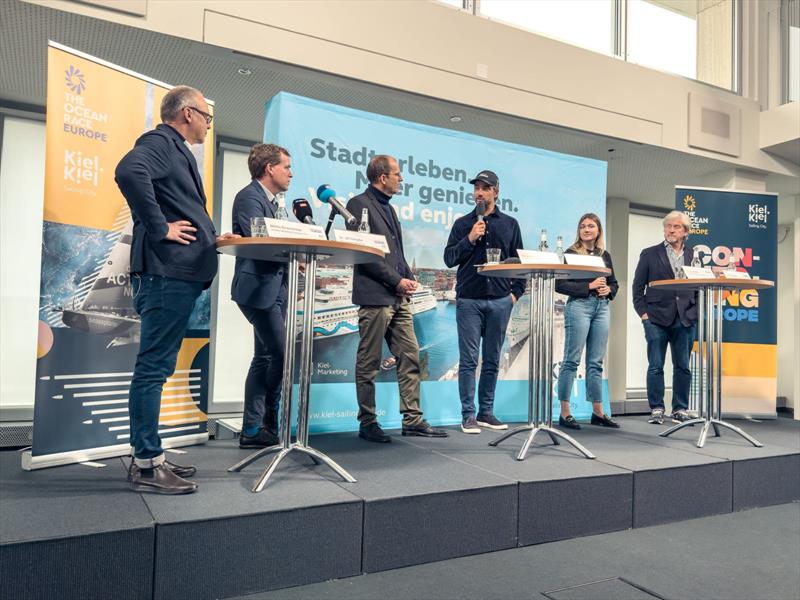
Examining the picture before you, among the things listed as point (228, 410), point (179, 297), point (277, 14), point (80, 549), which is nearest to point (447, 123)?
point (277, 14)

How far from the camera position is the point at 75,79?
104 inches

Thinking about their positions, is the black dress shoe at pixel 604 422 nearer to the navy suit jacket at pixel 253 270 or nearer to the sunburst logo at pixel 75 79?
the navy suit jacket at pixel 253 270

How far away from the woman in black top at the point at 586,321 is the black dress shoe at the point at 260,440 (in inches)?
76.9

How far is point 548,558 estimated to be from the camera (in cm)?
222

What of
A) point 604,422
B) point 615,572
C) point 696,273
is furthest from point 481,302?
point 615,572

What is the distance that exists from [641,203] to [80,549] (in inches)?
285

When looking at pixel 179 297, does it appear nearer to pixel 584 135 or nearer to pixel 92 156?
pixel 92 156

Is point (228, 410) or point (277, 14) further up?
point (277, 14)

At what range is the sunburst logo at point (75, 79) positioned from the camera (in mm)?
2607

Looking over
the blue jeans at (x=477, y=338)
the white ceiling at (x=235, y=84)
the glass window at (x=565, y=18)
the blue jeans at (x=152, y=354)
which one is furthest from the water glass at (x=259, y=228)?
the glass window at (x=565, y=18)

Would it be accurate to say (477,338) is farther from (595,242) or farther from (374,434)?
(595,242)

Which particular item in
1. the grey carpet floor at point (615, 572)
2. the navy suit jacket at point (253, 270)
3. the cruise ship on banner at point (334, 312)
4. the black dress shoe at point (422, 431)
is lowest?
the grey carpet floor at point (615, 572)

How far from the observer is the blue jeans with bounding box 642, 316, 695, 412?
4.21 meters

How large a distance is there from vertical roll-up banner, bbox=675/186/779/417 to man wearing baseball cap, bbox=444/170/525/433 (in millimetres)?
2792
